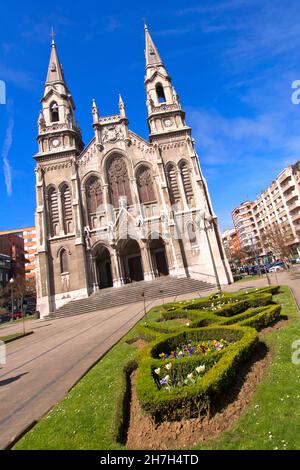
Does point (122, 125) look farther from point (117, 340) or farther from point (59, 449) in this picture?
point (59, 449)

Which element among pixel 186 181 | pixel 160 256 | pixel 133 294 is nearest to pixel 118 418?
pixel 133 294

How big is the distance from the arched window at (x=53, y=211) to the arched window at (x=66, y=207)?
2.76ft

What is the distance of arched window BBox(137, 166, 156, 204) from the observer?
106 feet

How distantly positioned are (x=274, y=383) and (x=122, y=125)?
3406 centimetres

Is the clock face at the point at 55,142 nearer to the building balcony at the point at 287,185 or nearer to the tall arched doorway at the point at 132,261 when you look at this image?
the tall arched doorway at the point at 132,261

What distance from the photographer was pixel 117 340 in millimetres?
10109

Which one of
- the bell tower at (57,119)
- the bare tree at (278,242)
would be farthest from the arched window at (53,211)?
the bare tree at (278,242)

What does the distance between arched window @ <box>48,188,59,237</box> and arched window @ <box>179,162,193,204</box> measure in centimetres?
1534

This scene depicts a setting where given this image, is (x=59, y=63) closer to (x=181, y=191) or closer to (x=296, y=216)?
(x=181, y=191)

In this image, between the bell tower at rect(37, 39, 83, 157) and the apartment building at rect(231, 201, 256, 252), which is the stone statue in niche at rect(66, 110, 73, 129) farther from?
the apartment building at rect(231, 201, 256, 252)

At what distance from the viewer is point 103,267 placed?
32.5 meters

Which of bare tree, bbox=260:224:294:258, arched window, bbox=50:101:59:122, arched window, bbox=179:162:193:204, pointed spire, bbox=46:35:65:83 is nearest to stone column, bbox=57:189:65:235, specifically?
arched window, bbox=50:101:59:122
